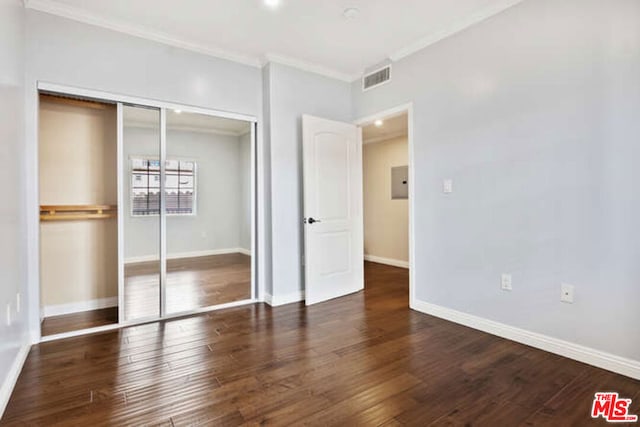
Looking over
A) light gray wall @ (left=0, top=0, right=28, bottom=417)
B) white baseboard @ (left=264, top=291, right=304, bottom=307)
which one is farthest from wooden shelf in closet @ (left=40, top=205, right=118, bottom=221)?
white baseboard @ (left=264, top=291, right=304, bottom=307)

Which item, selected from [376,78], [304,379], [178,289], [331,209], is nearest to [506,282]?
[304,379]

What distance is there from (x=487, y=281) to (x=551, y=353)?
0.65 meters

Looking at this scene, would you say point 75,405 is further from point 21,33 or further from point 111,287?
point 21,33

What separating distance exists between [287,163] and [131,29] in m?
1.89

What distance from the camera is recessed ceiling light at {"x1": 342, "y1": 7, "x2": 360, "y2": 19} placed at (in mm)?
2672

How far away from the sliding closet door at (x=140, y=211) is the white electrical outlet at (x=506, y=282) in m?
3.13

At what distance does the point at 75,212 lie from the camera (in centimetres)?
Result: 323

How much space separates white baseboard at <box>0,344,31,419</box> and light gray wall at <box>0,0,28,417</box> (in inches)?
0.4

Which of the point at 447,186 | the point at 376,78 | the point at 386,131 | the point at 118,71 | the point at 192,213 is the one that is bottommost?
the point at 192,213

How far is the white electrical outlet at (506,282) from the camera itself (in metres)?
2.62

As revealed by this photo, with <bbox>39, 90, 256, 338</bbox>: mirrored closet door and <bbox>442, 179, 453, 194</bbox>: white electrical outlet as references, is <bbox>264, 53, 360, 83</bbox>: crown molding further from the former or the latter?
<bbox>442, 179, 453, 194</bbox>: white electrical outlet

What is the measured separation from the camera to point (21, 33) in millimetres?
2436

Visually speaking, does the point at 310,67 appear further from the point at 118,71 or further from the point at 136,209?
the point at 136,209

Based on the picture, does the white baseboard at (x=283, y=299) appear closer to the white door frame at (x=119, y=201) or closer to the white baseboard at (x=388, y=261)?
the white door frame at (x=119, y=201)
